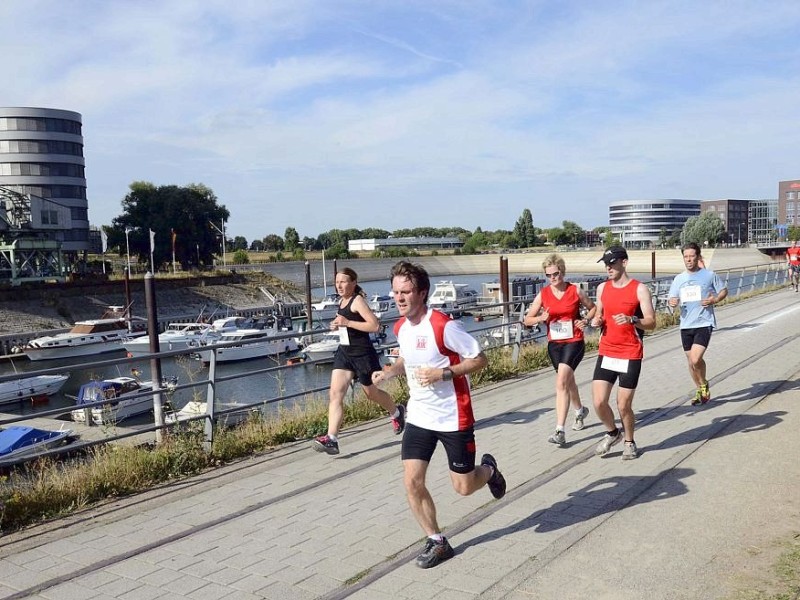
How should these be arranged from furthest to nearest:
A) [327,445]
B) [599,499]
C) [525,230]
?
[525,230]
[327,445]
[599,499]

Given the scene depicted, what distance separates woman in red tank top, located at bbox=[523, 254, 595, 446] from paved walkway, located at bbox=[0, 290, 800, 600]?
1.71 feet

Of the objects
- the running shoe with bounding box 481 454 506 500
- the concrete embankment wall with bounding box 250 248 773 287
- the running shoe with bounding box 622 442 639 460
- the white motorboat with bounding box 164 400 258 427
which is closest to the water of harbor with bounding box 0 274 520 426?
the white motorboat with bounding box 164 400 258 427

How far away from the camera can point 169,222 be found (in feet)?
251

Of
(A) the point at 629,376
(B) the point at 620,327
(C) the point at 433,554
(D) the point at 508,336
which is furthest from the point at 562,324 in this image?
(D) the point at 508,336

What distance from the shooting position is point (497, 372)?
1228 cm

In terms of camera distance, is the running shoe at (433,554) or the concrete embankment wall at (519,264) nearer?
the running shoe at (433,554)

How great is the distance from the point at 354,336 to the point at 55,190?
81.1 metres

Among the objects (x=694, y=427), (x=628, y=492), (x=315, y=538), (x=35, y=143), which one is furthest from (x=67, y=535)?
(x=35, y=143)

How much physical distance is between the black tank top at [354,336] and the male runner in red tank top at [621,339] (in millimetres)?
2312

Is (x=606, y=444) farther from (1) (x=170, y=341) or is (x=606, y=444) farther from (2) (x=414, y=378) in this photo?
(1) (x=170, y=341)

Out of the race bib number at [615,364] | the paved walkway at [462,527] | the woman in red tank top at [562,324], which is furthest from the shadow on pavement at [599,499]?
the woman in red tank top at [562,324]

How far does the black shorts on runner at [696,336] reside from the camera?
30.4 ft

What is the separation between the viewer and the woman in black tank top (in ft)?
24.8

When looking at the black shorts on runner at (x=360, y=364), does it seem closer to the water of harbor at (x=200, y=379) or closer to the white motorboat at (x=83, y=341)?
the water of harbor at (x=200, y=379)
